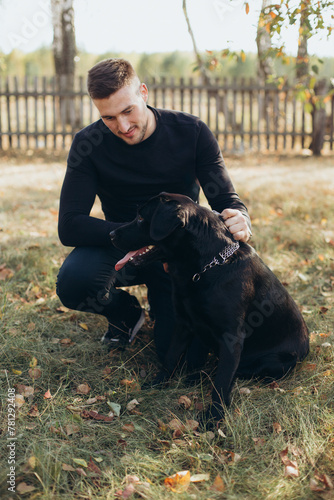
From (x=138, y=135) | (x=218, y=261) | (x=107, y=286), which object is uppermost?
(x=138, y=135)

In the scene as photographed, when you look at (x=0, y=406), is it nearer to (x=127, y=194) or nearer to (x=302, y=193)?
(x=127, y=194)

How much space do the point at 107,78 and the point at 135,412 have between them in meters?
1.97

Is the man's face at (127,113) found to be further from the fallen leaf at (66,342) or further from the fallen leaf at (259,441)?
the fallen leaf at (259,441)

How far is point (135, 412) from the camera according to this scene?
2.46 m

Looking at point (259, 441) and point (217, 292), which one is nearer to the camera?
point (259, 441)

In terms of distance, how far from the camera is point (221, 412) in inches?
92.1

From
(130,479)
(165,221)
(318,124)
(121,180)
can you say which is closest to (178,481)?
(130,479)

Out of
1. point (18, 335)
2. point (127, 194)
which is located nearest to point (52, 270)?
point (18, 335)

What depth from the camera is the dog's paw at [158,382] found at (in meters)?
2.68

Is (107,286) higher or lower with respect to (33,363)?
higher

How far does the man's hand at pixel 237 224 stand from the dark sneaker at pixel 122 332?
3.48 ft

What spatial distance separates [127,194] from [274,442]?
180cm

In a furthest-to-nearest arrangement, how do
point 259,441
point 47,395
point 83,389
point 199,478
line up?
1. point 83,389
2. point 47,395
3. point 259,441
4. point 199,478

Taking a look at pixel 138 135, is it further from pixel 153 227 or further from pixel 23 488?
pixel 23 488
